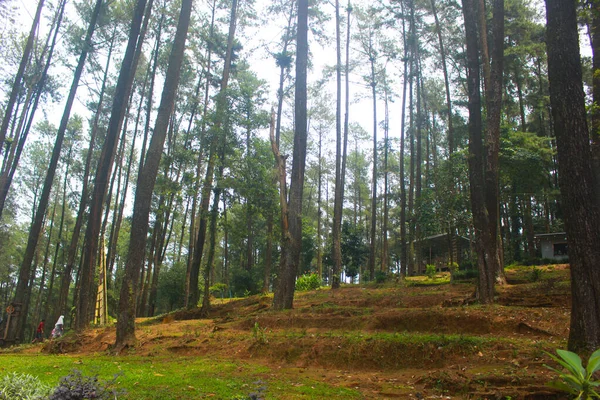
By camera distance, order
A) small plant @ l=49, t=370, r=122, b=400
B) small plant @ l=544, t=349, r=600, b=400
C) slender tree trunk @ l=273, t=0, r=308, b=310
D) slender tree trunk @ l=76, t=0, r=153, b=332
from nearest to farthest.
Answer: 1. small plant @ l=544, t=349, r=600, b=400
2. small plant @ l=49, t=370, r=122, b=400
3. slender tree trunk @ l=273, t=0, r=308, b=310
4. slender tree trunk @ l=76, t=0, r=153, b=332

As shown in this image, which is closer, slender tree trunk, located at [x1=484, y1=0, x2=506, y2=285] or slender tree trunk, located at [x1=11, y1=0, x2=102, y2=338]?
slender tree trunk, located at [x1=484, y1=0, x2=506, y2=285]

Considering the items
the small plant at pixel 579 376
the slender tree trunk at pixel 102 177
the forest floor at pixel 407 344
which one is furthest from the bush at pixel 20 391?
the slender tree trunk at pixel 102 177

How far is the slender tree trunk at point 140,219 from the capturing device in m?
9.32

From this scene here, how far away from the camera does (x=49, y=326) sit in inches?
1348

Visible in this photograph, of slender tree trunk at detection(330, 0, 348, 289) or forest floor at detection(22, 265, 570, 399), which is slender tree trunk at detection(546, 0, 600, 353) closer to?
forest floor at detection(22, 265, 570, 399)

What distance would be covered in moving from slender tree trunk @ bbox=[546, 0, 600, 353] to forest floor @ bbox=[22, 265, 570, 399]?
79cm

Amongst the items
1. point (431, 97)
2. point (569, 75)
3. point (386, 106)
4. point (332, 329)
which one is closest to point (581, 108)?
point (569, 75)

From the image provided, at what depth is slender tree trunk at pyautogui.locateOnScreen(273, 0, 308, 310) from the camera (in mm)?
11648

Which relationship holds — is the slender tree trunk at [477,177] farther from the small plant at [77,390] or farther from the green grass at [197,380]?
the small plant at [77,390]

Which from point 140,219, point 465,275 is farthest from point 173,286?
point 140,219

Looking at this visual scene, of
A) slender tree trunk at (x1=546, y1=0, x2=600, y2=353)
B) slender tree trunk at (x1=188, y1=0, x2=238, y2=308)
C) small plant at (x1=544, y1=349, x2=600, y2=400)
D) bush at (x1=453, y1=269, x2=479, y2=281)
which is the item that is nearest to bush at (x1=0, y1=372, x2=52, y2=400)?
small plant at (x1=544, y1=349, x2=600, y2=400)

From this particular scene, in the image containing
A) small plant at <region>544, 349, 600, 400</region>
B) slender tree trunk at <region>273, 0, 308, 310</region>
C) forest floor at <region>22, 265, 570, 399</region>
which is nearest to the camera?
small plant at <region>544, 349, 600, 400</region>

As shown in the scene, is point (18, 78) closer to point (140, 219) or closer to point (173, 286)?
point (140, 219)

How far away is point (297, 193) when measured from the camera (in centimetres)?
1217
